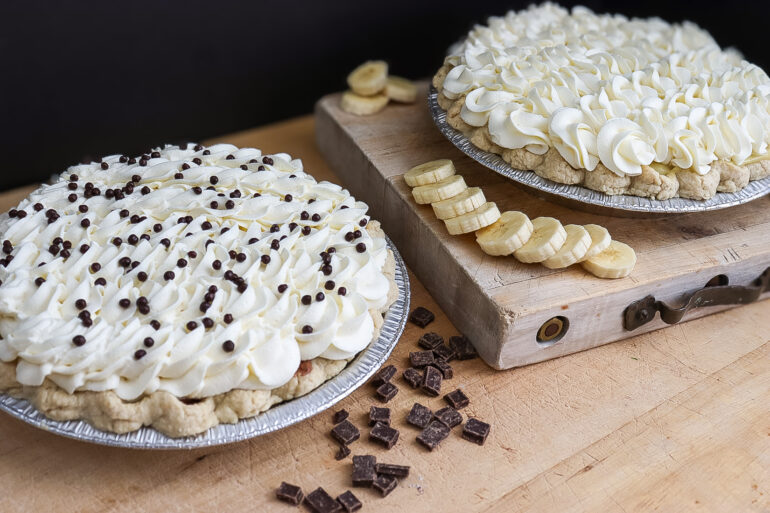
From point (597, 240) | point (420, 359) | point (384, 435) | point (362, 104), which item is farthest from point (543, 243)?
point (362, 104)

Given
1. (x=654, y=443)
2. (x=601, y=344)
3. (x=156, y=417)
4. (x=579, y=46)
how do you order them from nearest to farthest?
(x=156, y=417)
(x=654, y=443)
(x=601, y=344)
(x=579, y=46)

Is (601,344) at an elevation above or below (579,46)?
below

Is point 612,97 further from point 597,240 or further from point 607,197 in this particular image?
point 597,240

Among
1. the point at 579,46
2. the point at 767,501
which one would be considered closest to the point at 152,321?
the point at 767,501

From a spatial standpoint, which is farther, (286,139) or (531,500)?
(286,139)

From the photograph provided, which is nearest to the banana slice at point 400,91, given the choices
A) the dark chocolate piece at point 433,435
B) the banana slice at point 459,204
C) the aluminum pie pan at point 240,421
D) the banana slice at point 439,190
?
the banana slice at point 439,190

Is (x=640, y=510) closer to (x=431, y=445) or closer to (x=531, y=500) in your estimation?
(x=531, y=500)

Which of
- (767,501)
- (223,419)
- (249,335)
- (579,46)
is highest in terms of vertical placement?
(579,46)

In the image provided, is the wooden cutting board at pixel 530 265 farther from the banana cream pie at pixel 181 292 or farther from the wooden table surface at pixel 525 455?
the banana cream pie at pixel 181 292
